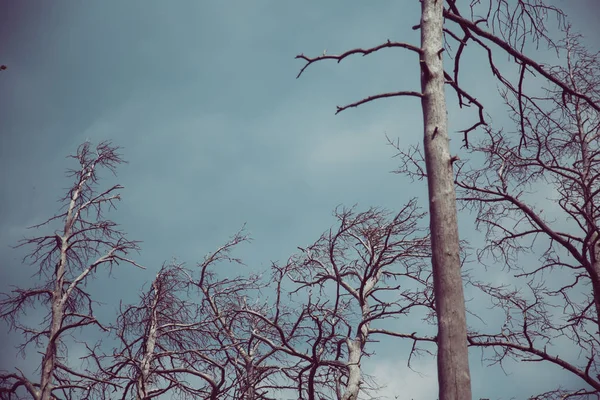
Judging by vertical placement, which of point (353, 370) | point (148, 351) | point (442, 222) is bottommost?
point (442, 222)

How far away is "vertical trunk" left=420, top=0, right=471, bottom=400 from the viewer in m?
3.69

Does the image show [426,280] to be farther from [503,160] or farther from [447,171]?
[447,171]

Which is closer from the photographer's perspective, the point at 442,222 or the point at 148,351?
the point at 442,222

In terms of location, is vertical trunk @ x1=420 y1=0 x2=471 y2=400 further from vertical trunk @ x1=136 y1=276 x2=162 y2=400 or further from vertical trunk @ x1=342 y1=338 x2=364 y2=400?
vertical trunk @ x1=136 y1=276 x2=162 y2=400

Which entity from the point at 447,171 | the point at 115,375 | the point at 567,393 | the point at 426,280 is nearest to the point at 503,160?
the point at 426,280

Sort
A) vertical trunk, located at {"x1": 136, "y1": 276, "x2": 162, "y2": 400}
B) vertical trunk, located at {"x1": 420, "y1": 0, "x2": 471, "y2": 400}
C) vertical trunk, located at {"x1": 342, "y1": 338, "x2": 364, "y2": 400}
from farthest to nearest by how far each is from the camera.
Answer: vertical trunk, located at {"x1": 136, "y1": 276, "x2": 162, "y2": 400}
vertical trunk, located at {"x1": 342, "y1": 338, "x2": 364, "y2": 400}
vertical trunk, located at {"x1": 420, "y1": 0, "x2": 471, "y2": 400}

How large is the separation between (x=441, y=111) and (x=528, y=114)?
3.48m

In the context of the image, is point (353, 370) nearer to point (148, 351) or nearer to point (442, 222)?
point (148, 351)

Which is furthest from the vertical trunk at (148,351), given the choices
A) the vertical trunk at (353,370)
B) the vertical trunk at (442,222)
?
the vertical trunk at (442,222)

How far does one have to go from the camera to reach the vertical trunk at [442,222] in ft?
12.1

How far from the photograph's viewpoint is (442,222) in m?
4.17

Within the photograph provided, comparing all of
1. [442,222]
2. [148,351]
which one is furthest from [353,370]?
[442,222]

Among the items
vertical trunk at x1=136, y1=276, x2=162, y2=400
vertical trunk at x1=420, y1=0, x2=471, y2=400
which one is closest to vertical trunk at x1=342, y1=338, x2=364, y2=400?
vertical trunk at x1=136, y1=276, x2=162, y2=400

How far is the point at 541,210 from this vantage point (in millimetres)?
8242
